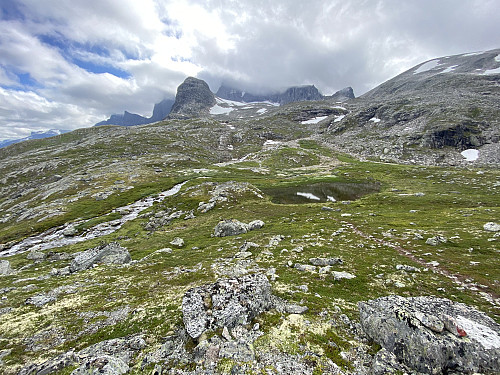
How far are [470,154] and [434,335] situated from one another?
621 feet

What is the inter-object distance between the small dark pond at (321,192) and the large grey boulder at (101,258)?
2171 inches

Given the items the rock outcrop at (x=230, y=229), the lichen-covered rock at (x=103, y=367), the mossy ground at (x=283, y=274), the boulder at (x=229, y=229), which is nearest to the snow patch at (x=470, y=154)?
the mossy ground at (x=283, y=274)

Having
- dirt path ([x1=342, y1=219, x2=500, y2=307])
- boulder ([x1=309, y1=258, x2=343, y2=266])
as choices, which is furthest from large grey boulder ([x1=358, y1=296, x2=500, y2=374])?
boulder ([x1=309, y1=258, x2=343, y2=266])

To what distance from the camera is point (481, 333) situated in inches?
471

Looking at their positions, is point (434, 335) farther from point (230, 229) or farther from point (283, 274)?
point (230, 229)

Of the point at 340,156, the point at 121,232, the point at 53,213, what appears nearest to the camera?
the point at 121,232

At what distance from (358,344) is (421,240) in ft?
92.2

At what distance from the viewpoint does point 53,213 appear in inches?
3162

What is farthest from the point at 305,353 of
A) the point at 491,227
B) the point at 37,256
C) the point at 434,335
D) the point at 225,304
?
the point at 37,256

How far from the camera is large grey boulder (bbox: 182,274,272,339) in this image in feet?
48.8

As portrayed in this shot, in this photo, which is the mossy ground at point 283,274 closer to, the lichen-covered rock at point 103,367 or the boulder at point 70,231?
the lichen-covered rock at point 103,367

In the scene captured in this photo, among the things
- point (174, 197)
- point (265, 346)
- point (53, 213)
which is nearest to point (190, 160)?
point (174, 197)

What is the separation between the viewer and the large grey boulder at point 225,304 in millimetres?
14883

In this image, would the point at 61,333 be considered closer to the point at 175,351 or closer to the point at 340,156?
the point at 175,351
